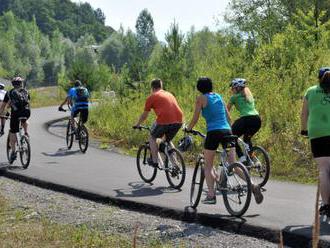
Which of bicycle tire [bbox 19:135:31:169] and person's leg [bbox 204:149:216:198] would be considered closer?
person's leg [bbox 204:149:216:198]

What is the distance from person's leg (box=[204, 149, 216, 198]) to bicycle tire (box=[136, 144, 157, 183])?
322 cm

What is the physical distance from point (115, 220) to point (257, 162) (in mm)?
3027

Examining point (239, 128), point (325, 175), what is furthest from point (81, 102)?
point (325, 175)

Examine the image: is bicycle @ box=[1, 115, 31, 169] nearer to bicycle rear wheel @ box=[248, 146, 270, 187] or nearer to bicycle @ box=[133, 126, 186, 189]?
bicycle @ box=[133, 126, 186, 189]

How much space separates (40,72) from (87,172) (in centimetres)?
11259

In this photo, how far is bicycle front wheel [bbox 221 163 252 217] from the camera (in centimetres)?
734

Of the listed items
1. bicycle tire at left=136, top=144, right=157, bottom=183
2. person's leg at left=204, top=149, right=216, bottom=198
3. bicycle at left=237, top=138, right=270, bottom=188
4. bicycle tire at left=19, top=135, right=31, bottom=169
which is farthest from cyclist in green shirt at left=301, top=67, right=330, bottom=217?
bicycle tire at left=19, top=135, right=31, bottom=169

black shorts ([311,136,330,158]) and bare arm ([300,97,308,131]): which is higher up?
bare arm ([300,97,308,131])

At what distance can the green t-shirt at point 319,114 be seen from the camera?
663cm

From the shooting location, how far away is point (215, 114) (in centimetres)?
774

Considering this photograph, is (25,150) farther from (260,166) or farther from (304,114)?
(304,114)

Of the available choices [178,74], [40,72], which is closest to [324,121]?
[178,74]

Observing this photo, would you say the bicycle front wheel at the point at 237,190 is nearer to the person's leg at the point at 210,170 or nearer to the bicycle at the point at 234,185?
the bicycle at the point at 234,185

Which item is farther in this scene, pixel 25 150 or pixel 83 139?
pixel 83 139
